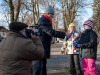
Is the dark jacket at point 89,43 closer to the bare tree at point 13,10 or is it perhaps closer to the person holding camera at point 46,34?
the person holding camera at point 46,34

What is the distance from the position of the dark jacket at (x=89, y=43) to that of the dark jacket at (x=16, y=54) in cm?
240

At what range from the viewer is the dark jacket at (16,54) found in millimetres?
3705

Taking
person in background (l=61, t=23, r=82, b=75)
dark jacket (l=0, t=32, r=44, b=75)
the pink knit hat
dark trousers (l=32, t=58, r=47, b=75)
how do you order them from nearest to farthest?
dark jacket (l=0, t=32, r=44, b=75) → dark trousers (l=32, t=58, r=47, b=75) → the pink knit hat → person in background (l=61, t=23, r=82, b=75)

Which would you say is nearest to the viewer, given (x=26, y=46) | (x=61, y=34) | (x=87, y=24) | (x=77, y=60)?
(x=26, y=46)

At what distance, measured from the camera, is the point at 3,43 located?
3873 mm

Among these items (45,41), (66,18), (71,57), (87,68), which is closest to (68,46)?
(71,57)

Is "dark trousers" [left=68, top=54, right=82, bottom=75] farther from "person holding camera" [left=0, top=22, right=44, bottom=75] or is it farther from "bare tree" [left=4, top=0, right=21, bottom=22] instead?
"bare tree" [left=4, top=0, right=21, bottom=22]

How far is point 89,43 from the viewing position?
592cm

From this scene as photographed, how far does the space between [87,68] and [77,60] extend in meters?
0.86

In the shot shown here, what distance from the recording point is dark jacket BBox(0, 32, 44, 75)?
3.71m

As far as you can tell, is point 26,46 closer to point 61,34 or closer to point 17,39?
point 17,39

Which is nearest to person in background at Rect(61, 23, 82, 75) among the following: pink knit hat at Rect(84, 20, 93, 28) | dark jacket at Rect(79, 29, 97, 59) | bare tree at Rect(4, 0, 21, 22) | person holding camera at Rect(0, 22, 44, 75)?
dark jacket at Rect(79, 29, 97, 59)

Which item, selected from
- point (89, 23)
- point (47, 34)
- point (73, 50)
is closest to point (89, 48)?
point (89, 23)

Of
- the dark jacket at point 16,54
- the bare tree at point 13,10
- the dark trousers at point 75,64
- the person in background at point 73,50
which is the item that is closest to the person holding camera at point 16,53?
the dark jacket at point 16,54
